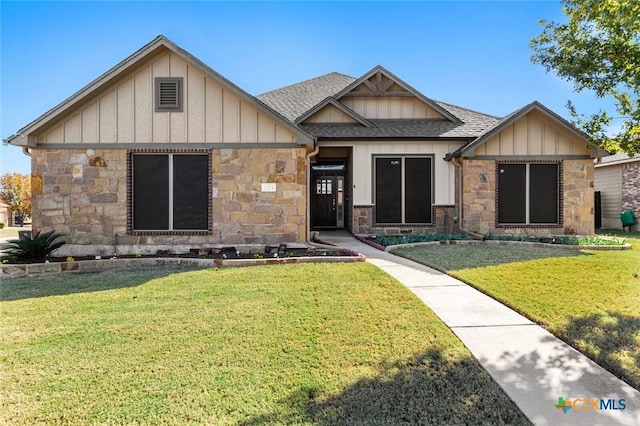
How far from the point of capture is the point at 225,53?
439 inches

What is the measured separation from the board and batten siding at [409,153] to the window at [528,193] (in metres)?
1.53

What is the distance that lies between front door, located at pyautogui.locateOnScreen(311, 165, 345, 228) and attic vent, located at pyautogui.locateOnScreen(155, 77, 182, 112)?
7.00 metres

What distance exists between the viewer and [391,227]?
1158 cm

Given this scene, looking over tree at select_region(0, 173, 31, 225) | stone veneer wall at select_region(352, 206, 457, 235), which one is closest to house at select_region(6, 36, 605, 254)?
stone veneer wall at select_region(352, 206, 457, 235)

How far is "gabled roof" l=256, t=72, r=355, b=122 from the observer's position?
45.4ft

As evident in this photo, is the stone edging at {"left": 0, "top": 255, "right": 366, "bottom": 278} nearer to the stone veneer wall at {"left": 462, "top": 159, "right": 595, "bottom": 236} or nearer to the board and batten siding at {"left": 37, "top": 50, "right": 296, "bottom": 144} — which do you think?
the board and batten siding at {"left": 37, "top": 50, "right": 296, "bottom": 144}

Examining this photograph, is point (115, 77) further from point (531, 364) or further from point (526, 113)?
point (526, 113)

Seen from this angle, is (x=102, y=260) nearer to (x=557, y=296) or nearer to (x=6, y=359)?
(x=6, y=359)

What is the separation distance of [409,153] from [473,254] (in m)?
4.68

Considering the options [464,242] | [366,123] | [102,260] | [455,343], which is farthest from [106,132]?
[464,242]

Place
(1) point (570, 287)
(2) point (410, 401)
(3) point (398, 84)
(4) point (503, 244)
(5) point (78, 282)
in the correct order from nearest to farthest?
(2) point (410, 401), (1) point (570, 287), (5) point (78, 282), (4) point (503, 244), (3) point (398, 84)

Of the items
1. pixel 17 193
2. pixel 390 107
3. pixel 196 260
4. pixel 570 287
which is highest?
pixel 390 107

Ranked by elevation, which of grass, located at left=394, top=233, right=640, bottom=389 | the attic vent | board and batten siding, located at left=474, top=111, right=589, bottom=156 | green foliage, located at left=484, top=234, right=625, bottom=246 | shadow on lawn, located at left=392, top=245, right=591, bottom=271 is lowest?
grass, located at left=394, top=233, right=640, bottom=389

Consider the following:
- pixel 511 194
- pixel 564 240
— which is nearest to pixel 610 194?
pixel 511 194
